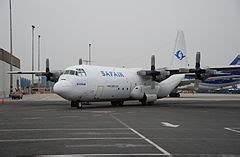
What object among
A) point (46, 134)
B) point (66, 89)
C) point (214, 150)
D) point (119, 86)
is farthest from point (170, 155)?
point (119, 86)

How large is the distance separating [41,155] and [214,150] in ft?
14.2

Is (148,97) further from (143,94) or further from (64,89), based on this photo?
(64,89)

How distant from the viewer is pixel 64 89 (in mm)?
24797

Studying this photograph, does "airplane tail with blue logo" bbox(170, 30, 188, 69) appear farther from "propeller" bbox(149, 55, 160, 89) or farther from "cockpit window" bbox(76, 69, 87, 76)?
"cockpit window" bbox(76, 69, 87, 76)

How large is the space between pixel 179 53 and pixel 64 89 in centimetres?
2015

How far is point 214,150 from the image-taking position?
8.52 m

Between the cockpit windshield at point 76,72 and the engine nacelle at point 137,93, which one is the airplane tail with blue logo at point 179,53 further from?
the cockpit windshield at point 76,72

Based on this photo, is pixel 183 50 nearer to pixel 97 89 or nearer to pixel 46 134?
pixel 97 89

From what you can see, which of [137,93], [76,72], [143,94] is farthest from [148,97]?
[76,72]

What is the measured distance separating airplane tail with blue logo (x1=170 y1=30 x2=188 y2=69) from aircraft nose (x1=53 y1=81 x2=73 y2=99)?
745 inches

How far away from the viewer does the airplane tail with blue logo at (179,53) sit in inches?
1607

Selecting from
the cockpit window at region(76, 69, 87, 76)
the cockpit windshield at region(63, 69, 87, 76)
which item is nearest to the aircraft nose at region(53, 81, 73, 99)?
the cockpit windshield at region(63, 69, 87, 76)

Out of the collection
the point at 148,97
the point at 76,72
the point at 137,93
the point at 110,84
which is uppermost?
the point at 76,72

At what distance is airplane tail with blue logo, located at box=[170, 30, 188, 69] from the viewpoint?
40.8 metres
